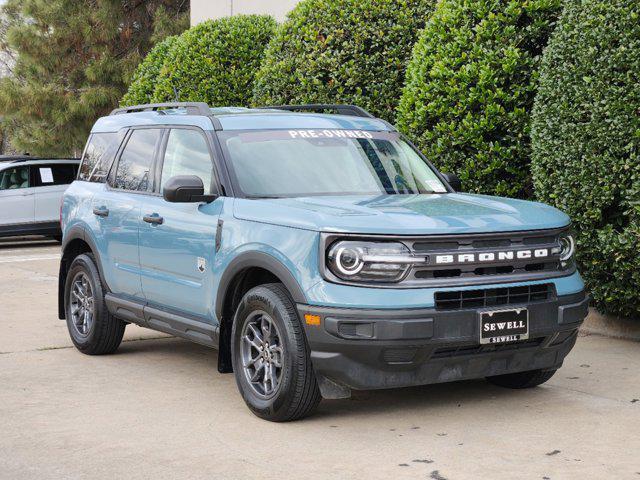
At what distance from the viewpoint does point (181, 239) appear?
6.88 meters

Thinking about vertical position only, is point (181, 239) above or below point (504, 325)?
above

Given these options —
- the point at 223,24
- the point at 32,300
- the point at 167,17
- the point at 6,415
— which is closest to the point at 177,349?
the point at 6,415

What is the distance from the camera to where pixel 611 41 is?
782 centimetres

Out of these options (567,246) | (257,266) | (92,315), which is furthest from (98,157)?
(567,246)

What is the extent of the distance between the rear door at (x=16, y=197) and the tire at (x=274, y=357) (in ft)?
46.0

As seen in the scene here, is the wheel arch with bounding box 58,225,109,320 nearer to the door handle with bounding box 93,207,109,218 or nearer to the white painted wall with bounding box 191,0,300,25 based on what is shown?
the door handle with bounding box 93,207,109,218

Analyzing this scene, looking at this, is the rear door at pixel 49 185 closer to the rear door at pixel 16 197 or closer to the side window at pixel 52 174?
the side window at pixel 52 174

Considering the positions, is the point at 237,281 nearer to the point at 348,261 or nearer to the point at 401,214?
the point at 348,261

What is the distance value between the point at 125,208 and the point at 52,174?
12988 millimetres

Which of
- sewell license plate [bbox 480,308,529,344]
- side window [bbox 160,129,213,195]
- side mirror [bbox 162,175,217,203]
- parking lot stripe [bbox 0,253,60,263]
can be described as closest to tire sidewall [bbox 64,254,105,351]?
side window [bbox 160,129,213,195]

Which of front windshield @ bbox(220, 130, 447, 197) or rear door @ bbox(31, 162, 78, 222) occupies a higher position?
front windshield @ bbox(220, 130, 447, 197)

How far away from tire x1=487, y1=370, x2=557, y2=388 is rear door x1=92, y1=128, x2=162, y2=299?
8.58 ft

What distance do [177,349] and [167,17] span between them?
19810 millimetres

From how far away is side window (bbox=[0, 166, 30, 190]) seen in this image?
19.5 meters
